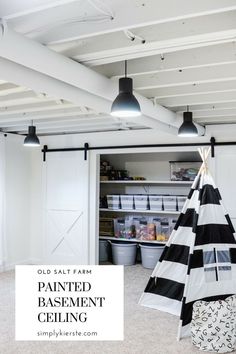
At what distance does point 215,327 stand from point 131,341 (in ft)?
2.72

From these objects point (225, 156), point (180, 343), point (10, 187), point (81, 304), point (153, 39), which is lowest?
point (180, 343)

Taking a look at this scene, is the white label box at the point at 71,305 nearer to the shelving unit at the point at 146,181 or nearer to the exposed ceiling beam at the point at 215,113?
the exposed ceiling beam at the point at 215,113

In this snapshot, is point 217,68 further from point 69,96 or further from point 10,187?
point 10,187

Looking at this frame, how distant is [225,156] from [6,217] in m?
3.73

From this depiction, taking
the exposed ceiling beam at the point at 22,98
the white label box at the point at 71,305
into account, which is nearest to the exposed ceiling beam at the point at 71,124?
the exposed ceiling beam at the point at 22,98

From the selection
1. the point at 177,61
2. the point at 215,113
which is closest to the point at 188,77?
the point at 177,61

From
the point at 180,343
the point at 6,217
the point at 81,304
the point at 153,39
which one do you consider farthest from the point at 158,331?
the point at 6,217

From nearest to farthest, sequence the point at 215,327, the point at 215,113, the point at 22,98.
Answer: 1. the point at 215,327
2. the point at 22,98
3. the point at 215,113

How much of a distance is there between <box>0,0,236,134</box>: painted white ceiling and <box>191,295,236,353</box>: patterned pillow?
2035 mm

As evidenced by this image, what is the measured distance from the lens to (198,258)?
4031mm

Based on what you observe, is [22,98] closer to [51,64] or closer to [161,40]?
[51,64]

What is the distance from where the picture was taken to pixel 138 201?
6.80 metres

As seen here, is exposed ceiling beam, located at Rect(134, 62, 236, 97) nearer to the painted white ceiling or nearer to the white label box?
the painted white ceiling

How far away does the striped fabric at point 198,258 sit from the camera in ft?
13.1
